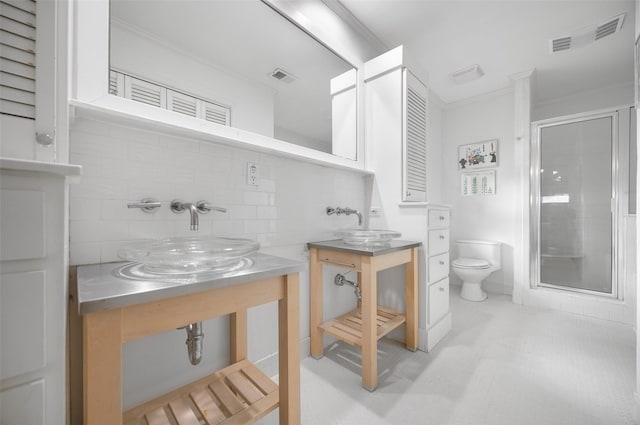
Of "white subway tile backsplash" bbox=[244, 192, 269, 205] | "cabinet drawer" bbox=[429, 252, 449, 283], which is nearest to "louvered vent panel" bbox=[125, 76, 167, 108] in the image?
"white subway tile backsplash" bbox=[244, 192, 269, 205]

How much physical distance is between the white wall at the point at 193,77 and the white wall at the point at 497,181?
2725 millimetres

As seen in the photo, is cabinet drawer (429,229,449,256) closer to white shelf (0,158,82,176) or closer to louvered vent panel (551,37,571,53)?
white shelf (0,158,82,176)

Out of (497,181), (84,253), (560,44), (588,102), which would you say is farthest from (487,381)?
(588,102)

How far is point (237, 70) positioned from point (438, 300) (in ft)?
6.24

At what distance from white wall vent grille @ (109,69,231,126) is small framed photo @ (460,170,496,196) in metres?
2.98

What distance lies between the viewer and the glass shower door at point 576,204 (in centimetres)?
249

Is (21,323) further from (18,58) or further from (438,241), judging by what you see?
(438,241)

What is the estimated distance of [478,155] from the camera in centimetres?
309

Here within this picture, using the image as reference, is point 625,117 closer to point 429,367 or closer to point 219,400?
point 429,367

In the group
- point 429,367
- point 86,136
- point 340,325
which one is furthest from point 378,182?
point 86,136

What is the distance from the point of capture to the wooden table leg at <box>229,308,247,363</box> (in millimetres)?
1200

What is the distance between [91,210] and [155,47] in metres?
0.71

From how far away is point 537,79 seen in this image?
272cm

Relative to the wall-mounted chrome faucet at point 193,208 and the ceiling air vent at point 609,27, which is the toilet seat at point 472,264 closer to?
the ceiling air vent at point 609,27
